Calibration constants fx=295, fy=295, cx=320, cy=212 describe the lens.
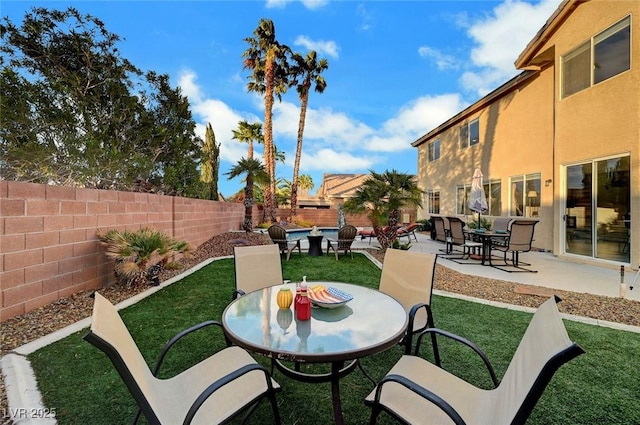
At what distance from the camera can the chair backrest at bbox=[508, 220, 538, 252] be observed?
731 cm

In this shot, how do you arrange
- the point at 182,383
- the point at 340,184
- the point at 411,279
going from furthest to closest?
1. the point at 340,184
2. the point at 411,279
3. the point at 182,383

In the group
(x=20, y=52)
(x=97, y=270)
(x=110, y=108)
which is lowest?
(x=97, y=270)

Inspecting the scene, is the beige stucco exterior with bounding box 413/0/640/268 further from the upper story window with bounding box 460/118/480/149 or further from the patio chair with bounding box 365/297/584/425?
the patio chair with bounding box 365/297/584/425

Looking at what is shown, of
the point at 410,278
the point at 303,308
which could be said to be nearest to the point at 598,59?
the point at 410,278

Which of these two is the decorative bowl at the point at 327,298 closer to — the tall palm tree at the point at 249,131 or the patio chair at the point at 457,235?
the patio chair at the point at 457,235

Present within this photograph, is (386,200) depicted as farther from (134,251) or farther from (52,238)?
(52,238)

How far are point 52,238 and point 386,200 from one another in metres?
7.64

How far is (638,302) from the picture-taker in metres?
4.77

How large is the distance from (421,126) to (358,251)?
1303 centimetres

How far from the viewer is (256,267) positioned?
3.69m

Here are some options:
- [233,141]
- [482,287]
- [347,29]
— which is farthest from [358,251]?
[233,141]

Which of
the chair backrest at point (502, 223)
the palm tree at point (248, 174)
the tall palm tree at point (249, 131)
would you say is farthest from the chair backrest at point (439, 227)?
the tall palm tree at point (249, 131)

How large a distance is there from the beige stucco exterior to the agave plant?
1012cm

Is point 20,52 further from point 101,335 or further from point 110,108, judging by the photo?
point 101,335
